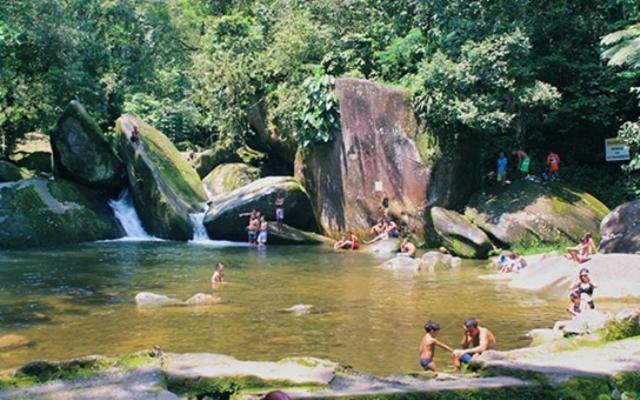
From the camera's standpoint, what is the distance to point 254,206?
949 inches

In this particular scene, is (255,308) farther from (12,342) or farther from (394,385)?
(394,385)

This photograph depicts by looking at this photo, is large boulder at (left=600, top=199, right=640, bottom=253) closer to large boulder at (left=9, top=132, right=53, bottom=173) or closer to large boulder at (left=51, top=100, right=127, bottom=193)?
large boulder at (left=51, top=100, right=127, bottom=193)

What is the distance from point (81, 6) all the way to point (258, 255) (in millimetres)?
21699

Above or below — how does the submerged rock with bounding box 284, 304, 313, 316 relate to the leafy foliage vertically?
below

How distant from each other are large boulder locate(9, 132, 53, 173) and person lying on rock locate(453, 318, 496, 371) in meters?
25.2

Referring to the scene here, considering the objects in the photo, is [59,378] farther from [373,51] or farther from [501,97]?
[373,51]

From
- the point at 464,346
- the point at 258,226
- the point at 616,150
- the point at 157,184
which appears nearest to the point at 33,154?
the point at 157,184

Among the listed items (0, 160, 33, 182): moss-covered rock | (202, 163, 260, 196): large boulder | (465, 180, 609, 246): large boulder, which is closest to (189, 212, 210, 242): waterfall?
(202, 163, 260, 196): large boulder

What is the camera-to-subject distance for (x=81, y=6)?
117ft

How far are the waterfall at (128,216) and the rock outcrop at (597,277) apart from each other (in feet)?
47.6

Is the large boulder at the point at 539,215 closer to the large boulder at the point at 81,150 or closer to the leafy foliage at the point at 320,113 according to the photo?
the leafy foliage at the point at 320,113

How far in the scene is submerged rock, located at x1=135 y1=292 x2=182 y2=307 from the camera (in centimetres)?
1257

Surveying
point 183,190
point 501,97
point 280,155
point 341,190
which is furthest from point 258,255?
point 280,155

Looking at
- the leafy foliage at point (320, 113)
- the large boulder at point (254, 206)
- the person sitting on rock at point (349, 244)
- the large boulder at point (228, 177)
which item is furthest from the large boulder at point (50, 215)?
the person sitting on rock at point (349, 244)
